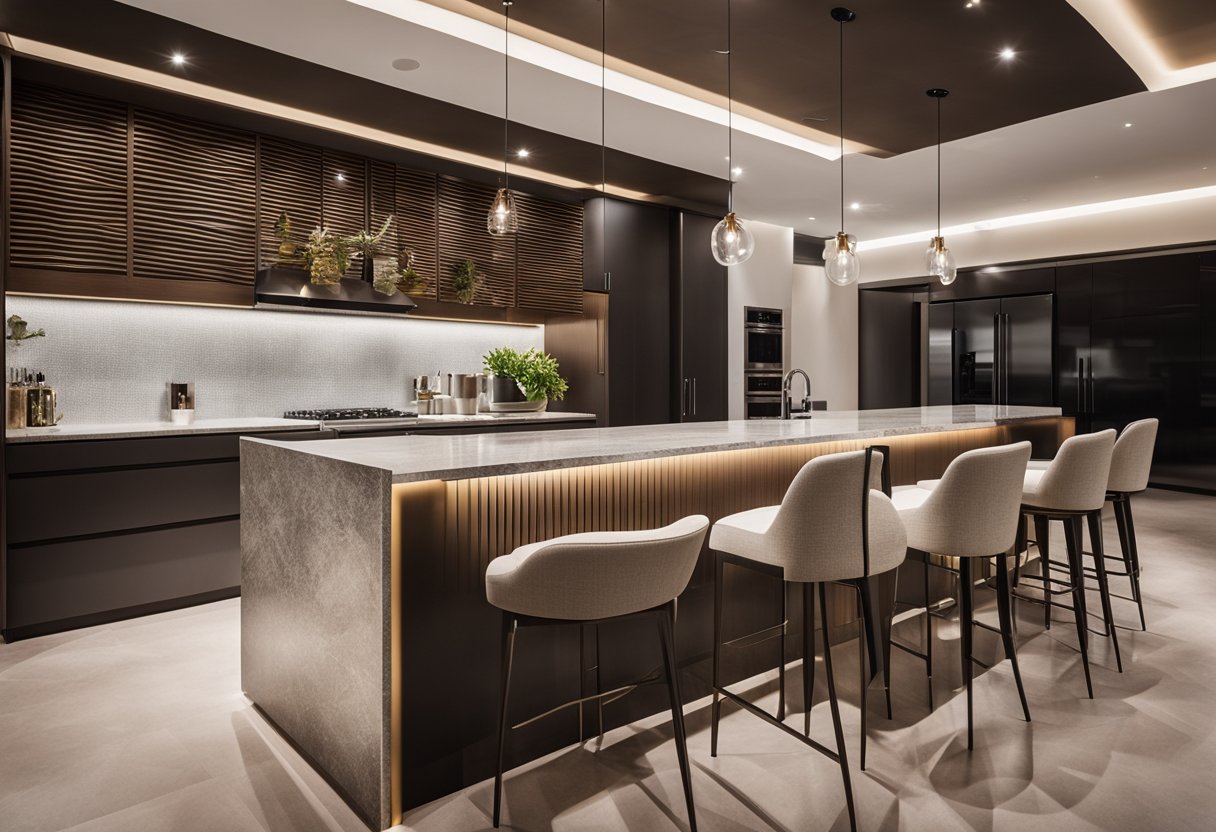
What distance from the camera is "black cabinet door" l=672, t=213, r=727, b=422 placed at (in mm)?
6398

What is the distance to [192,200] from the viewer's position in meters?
→ 4.08

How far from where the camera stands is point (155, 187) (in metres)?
3.95

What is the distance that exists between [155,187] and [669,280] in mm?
3902

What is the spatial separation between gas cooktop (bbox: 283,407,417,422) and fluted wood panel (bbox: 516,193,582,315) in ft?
4.47

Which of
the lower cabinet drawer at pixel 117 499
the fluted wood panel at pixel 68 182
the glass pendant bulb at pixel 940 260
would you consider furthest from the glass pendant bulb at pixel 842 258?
the fluted wood panel at pixel 68 182

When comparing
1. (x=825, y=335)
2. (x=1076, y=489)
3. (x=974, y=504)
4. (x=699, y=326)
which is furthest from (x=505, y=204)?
(x=825, y=335)

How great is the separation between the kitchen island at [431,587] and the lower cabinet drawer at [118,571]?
134 centimetres

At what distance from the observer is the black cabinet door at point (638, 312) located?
6.04 m

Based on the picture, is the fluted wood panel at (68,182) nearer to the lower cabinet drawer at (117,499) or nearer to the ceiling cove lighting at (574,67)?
the lower cabinet drawer at (117,499)

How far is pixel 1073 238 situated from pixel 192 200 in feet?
26.9

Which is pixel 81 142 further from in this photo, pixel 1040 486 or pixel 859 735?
pixel 1040 486

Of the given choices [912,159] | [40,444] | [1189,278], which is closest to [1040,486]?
[912,159]

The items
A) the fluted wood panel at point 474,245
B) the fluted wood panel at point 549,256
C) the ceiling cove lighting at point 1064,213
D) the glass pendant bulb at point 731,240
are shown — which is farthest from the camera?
the ceiling cove lighting at point 1064,213

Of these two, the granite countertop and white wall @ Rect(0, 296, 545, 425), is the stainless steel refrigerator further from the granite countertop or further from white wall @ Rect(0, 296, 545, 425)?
white wall @ Rect(0, 296, 545, 425)
